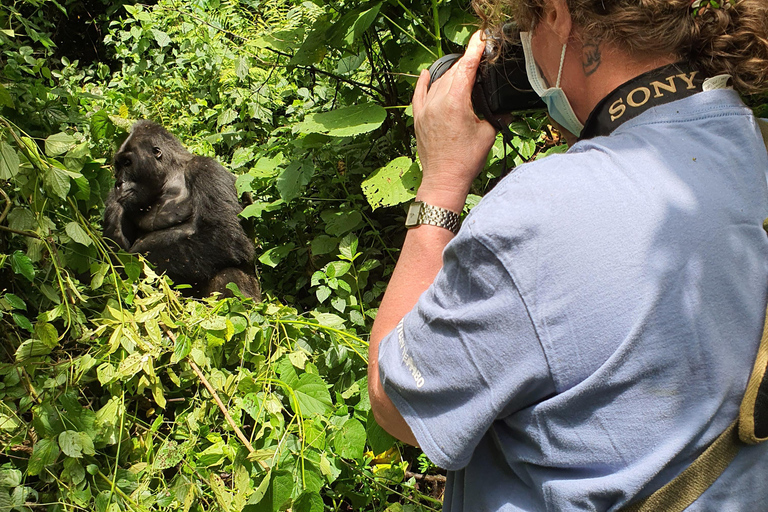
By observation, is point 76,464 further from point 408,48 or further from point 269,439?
point 408,48

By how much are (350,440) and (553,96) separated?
0.89 metres

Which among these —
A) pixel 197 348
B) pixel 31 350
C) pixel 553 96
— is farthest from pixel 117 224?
pixel 553 96

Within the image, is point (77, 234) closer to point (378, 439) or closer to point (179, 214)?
point (378, 439)

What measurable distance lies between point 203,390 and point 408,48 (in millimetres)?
1576

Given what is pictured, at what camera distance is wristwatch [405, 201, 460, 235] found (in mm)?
1116

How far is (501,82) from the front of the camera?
1.21 metres

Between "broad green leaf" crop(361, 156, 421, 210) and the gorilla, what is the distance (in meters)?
1.63

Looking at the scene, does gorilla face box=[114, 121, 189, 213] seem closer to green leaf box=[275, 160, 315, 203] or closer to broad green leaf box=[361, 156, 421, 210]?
green leaf box=[275, 160, 315, 203]

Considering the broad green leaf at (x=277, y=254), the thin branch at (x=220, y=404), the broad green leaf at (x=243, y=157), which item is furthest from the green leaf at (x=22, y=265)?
the broad green leaf at (x=243, y=157)

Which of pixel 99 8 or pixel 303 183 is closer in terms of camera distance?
pixel 303 183

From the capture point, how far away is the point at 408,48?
2623 mm

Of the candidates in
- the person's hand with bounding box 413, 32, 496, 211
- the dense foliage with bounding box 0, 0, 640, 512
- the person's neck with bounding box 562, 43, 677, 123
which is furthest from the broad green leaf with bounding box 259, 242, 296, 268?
the person's neck with bounding box 562, 43, 677, 123

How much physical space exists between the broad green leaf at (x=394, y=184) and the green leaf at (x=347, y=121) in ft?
0.56

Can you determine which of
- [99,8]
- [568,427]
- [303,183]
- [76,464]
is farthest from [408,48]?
[99,8]
